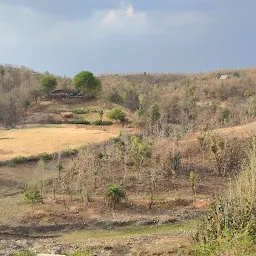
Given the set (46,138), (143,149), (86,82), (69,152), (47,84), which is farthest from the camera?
(47,84)

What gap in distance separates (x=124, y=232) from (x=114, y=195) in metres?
2.58

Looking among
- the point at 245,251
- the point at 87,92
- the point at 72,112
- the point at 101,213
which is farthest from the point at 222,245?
the point at 87,92

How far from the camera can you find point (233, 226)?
11609 millimetres

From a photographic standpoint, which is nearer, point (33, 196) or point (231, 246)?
point (231, 246)

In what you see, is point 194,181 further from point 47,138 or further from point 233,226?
point 47,138

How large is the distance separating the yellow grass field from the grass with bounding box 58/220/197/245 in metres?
13.1

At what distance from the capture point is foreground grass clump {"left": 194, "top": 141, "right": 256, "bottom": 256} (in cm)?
1013

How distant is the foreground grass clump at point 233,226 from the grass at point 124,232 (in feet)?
13.2

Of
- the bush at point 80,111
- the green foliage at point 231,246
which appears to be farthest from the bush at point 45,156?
the bush at point 80,111

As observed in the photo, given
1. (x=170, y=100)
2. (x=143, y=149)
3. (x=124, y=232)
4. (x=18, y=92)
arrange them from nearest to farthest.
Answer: (x=124, y=232), (x=143, y=149), (x=170, y=100), (x=18, y=92)

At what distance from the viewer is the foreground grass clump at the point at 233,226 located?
1013cm

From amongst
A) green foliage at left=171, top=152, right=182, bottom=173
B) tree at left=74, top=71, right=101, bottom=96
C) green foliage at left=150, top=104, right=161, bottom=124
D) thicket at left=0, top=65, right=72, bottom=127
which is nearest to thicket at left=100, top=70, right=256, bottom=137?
green foliage at left=150, top=104, right=161, bottom=124

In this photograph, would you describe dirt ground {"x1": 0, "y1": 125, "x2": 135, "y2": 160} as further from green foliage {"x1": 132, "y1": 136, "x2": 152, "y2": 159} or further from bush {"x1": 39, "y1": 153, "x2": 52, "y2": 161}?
green foliage {"x1": 132, "y1": 136, "x2": 152, "y2": 159}

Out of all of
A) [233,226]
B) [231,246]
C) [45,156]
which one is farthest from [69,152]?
[231,246]
